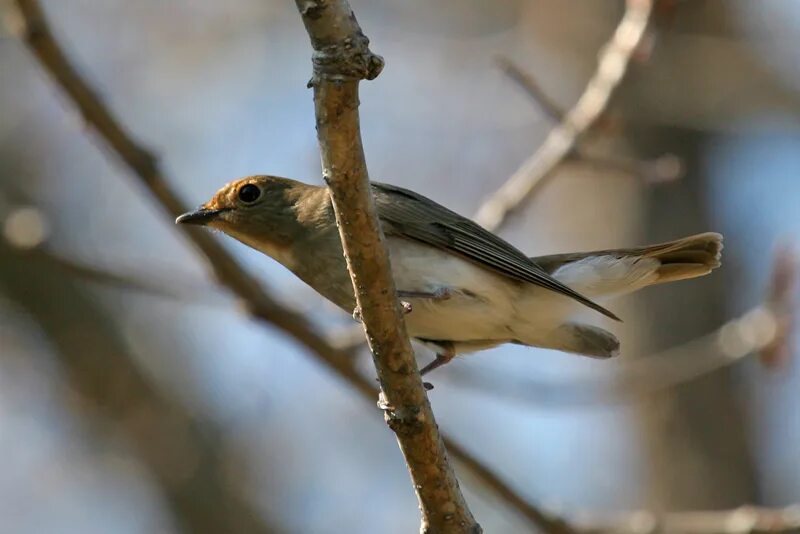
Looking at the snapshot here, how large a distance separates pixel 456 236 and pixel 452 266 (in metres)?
0.15

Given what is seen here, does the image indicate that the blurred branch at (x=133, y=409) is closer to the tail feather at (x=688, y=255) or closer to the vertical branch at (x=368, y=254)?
the tail feather at (x=688, y=255)

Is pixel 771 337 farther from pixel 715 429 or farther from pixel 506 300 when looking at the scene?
pixel 715 429

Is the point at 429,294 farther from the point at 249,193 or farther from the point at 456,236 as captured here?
the point at 249,193

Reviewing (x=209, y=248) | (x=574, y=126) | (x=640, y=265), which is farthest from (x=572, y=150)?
(x=209, y=248)

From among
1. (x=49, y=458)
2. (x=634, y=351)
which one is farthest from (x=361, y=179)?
(x=49, y=458)

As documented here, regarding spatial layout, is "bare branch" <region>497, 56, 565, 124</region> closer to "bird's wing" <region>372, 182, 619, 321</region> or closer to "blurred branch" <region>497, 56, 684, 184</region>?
"blurred branch" <region>497, 56, 684, 184</region>

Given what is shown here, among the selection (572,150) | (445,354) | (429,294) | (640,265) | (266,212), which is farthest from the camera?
(572,150)

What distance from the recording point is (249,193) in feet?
18.1

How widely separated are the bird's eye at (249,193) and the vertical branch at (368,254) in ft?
6.61

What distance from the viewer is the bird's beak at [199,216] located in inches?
207

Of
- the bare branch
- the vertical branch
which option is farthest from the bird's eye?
the vertical branch

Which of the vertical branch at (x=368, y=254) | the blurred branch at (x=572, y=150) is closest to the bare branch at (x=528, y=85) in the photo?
the blurred branch at (x=572, y=150)

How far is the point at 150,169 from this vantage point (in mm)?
5395

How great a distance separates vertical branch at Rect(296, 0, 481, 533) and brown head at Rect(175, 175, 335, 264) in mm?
1644
